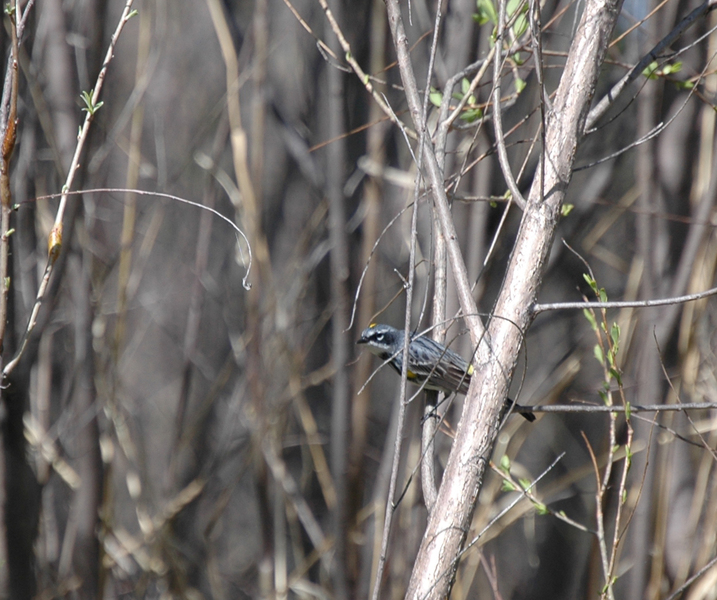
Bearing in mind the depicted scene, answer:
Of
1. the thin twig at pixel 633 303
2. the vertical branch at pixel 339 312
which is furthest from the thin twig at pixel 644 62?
the vertical branch at pixel 339 312

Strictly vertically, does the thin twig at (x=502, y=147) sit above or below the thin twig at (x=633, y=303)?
above

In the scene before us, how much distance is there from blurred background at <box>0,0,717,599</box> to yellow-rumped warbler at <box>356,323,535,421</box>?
0.59 feet

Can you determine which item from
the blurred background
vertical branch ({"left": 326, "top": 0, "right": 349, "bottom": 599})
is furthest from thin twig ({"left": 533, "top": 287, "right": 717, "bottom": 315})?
vertical branch ({"left": 326, "top": 0, "right": 349, "bottom": 599})

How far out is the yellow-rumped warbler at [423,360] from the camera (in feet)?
7.57

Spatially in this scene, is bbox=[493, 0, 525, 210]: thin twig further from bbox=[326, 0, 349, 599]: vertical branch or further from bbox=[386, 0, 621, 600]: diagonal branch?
bbox=[326, 0, 349, 599]: vertical branch

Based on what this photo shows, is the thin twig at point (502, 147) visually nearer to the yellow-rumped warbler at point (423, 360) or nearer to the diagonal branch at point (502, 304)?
the diagonal branch at point (502, 304)

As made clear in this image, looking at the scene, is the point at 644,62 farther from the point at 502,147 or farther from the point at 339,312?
the point at 339,312

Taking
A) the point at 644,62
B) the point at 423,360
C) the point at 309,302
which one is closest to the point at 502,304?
the point at 644,62

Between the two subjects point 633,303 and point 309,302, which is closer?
point 633,303

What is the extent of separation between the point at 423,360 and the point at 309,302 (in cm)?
258

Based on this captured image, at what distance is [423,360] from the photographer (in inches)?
112

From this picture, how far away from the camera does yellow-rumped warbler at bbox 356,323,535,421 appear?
→ 2309 millimetres

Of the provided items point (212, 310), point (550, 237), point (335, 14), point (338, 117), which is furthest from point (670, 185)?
point (212, 310)

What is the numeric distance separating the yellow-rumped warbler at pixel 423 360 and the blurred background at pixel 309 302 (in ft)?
0.59
